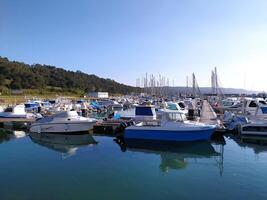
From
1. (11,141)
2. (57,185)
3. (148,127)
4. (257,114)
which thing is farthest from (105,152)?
(257,114)

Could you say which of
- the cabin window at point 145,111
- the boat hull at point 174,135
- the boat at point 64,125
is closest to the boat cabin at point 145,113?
the cabin window at point 145,111

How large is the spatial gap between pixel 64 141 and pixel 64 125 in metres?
2.96

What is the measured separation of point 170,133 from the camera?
2775cm

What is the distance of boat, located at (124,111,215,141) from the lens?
89.9ft

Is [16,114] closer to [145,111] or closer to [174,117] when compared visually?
[145,111]

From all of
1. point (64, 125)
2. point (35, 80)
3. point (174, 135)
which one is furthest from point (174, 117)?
point (35, 80)

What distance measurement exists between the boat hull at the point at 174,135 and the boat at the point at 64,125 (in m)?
6.81

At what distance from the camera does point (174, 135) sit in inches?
1090

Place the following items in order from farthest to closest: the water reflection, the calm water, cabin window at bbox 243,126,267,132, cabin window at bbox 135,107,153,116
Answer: cabin window at bbox 135,107,153,116 < cabin window at bbox 243,126,267,132 < the water reflection < the calm water

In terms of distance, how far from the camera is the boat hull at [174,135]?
27422mm

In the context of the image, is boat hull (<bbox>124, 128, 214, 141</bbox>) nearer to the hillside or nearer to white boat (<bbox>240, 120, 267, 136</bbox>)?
white boat (<bbox>240, 120, 267, 136</bbox>)

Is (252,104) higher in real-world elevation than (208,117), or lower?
higher

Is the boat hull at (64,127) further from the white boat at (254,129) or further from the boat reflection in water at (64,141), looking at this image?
the white boat at (254,129)

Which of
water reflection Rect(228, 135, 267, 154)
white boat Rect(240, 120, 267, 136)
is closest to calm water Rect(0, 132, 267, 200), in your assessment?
water reflection Rect(228, 135, 267, 154)
